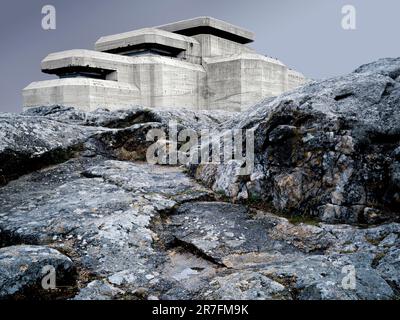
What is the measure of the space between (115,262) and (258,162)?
331cm

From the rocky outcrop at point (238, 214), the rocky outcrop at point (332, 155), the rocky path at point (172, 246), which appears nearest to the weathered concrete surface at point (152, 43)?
the rocky outcrop at point (238, 214)

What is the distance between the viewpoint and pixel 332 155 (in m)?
7.33

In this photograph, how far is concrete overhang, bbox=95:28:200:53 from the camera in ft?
122

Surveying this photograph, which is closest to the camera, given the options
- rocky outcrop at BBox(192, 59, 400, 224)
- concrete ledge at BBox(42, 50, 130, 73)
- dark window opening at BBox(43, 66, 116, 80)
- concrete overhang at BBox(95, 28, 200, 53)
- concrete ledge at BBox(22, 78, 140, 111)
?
rocky outcrop at BBox(192, 59, 400, 224)

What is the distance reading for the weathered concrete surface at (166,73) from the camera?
Answer: 33156mm

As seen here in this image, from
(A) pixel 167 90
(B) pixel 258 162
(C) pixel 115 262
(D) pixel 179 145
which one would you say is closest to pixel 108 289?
(C) pixel 115 262

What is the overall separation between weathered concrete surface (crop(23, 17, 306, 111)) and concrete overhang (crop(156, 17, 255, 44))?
0.28 feet

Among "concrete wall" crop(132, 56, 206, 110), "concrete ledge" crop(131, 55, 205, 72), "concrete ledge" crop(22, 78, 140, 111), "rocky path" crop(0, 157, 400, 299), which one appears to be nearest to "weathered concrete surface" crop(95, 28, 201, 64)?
"concrete ledge" crop(131, 55, 205, 72)

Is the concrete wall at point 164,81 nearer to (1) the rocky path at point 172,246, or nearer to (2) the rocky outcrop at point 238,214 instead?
(2) the rocky outcrop at point 238,214

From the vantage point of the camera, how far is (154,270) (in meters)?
5.95

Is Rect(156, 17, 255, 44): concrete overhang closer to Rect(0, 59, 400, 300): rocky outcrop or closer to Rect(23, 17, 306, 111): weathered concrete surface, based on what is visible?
Rect(23, 17, 306, 111): weathered concrete surface

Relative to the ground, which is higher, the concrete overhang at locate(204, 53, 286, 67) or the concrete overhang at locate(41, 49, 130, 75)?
the concrete overhang at locate(204, 53, 286, 67)

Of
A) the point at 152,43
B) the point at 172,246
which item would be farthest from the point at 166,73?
the point at 172,246

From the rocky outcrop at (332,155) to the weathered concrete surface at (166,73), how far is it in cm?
2613
